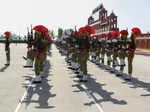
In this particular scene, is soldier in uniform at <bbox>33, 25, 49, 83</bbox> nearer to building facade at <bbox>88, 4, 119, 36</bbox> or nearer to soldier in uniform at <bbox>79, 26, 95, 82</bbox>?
soldier in uniform at <bbox>79, 26, 95, 82</bbox>

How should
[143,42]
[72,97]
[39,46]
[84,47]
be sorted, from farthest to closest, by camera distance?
[143,42] → [84,47] → [39,46] → [72,97]

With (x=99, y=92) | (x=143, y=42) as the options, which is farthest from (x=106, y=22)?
(x=99, y=92)

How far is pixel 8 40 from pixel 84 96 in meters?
10.2

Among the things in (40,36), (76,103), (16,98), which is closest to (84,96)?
(76,103)

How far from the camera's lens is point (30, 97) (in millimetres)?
7082

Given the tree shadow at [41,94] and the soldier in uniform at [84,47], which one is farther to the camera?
the soldier in uniform at [84,47]

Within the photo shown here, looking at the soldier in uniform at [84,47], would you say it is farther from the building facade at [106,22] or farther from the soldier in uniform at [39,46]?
the building facade at [106,22]

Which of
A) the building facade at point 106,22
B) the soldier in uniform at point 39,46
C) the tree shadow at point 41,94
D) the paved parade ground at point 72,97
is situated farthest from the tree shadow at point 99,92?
the building facade at point 106,22

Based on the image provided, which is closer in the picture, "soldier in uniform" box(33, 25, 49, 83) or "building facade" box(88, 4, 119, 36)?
"soldier in uniform" box(33, 25, 49, 83)

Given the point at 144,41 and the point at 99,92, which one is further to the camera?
the point at 144,41

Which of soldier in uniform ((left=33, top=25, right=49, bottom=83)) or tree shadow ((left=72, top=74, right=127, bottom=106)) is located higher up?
soldier in uniform ((left=33, top=25, right=49, bottom=83))

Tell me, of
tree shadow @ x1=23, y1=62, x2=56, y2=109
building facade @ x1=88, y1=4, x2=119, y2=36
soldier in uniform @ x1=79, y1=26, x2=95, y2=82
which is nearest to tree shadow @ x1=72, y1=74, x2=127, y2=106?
soldier in uniform @ x1=79, y1=26, x2=95, y2=82

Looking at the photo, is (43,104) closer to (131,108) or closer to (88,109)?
(88,109)

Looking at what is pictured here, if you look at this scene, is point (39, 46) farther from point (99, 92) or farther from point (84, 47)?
point (99, 92)
